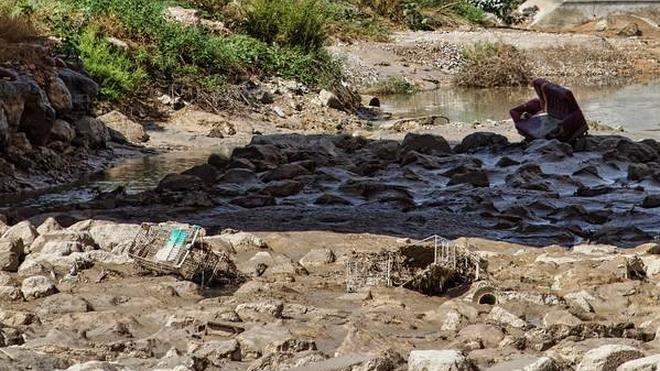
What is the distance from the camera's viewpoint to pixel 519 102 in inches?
887

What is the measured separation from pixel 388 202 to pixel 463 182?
4.11 ft

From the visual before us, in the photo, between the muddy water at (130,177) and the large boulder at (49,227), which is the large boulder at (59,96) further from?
the large boulder at (49,227)

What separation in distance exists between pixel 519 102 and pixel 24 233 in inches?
601

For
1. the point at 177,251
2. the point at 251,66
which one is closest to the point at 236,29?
the point at 251,66

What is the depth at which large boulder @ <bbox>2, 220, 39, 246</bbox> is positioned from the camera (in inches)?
332

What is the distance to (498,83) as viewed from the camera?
A: 26.7m

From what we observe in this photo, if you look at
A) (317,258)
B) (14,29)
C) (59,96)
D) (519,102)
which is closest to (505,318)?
(317,258)

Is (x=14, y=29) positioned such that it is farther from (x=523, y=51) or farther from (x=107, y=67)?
(x=523, y=51)

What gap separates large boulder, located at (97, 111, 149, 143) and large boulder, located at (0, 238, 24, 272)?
723 cm

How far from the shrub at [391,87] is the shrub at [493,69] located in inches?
72.7

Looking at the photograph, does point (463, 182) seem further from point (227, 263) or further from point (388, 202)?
point (227, 263)

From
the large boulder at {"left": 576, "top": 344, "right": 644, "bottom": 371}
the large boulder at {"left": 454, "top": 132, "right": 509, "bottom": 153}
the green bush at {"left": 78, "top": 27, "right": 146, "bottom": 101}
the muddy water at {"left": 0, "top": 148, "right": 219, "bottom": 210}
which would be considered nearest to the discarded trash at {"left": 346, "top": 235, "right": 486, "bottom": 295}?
the large boulder at {"left": 576, "top": 344, "right": 644, "bottom": 371}

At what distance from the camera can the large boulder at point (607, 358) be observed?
16.2 feet

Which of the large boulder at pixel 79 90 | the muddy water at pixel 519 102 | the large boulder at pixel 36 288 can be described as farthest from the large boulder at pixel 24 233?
the muddy water at pixel 519 102
